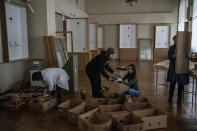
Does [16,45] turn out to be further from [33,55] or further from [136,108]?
[136,108]

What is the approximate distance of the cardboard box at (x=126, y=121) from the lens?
108 inches

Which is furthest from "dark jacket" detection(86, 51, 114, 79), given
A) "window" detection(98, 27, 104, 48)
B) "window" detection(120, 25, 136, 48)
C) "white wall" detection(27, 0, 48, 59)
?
"window" detection(98, 27, 104, 48)

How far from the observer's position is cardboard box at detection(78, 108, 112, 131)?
2729 mm

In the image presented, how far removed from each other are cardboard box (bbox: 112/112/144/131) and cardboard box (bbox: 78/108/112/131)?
0.15 m

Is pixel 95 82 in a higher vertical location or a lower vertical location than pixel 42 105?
higher

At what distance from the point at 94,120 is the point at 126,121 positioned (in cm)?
52

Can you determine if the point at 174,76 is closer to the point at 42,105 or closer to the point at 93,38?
the point at 42,105

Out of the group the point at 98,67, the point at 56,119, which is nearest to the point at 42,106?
the point at 56,119

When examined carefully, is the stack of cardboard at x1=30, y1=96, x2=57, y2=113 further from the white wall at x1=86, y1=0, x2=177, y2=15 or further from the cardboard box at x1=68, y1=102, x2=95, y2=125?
the white wall at x1=86, y1=0, x2=177, y2=15

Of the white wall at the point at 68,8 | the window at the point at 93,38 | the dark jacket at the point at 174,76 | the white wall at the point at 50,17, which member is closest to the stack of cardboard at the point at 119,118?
the dark jacket at the point at 174,76

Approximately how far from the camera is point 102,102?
3.80 meters

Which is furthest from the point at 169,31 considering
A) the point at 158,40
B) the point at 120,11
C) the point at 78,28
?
the point at 78,28

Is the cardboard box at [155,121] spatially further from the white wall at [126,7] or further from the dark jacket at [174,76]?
the white wall at [126,7]

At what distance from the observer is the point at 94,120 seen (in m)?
3.21
